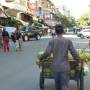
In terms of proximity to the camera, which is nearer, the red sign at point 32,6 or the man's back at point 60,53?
the man's back at point 60,53

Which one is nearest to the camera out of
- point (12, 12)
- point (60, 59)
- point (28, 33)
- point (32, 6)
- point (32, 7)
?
point (60, 59)

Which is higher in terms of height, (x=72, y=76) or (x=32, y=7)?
(x=32, y=7)

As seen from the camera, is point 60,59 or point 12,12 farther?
point 12,12

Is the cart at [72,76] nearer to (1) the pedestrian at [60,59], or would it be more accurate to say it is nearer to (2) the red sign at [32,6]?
(1) the pedestrian at [60,59]

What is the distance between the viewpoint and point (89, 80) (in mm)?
13727

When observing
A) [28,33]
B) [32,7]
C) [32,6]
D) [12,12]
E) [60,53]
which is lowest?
[28,33]

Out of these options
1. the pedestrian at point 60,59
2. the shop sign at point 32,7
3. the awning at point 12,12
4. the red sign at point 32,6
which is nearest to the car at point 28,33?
the awning at point 12,12

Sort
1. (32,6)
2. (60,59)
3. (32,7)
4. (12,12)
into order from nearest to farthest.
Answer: (60,59)
(12,12)
(32,7)
(32,6)

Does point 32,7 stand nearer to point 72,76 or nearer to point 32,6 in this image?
point 32,6

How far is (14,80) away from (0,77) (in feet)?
3.29

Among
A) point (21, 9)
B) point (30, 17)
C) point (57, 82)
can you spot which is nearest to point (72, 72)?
point (57, 82)

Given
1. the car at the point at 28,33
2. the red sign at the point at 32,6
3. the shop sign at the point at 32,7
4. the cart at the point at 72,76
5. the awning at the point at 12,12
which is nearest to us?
the cart at the point at 72,76

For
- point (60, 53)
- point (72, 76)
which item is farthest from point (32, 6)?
point (60, 53)

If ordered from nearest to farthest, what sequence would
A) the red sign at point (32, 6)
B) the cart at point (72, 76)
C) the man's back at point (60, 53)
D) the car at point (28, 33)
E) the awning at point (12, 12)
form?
the man's back at point (60, 53), the cart at point (72, 76), the car at point (28, 33), the awning at point (12, 12), the red sign at point (32, 6)
